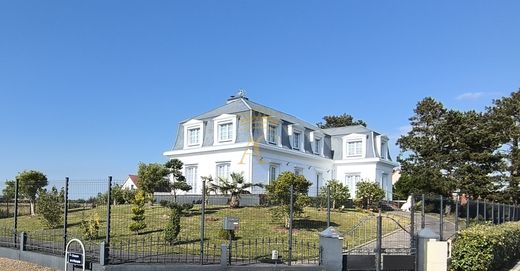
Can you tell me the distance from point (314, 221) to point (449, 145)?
20.9m

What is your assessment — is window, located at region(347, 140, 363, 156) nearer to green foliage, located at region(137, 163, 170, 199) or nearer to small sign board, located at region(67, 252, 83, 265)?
green foliage, located at region(137, 163, 170, 199)

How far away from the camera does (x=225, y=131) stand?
38.8 meters

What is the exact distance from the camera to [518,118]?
43344 millimetres

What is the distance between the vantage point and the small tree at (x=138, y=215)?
1796 cm

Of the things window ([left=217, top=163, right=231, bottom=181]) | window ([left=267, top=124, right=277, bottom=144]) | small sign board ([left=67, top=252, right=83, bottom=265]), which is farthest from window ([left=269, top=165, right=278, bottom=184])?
small sign board ([left=67, top=252, right=83, bottom=265])

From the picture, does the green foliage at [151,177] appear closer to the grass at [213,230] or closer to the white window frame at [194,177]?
the grass at [213,230]

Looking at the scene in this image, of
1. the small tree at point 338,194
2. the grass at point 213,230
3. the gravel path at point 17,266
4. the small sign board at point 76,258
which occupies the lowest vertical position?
the gravel path at point 17,266

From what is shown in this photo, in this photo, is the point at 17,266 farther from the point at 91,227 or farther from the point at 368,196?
the point at 368,196

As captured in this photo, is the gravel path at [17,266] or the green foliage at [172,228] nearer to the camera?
the gravel path at [17,266]

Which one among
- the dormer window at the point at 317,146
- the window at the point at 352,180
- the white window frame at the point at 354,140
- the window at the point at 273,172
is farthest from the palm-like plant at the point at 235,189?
the white window frame at the point at 354,140

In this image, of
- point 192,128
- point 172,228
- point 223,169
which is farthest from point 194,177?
point 172,228

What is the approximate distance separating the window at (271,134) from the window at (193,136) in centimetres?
635

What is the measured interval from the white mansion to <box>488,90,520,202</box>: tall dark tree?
369 inches

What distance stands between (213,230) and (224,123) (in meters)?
19.7
